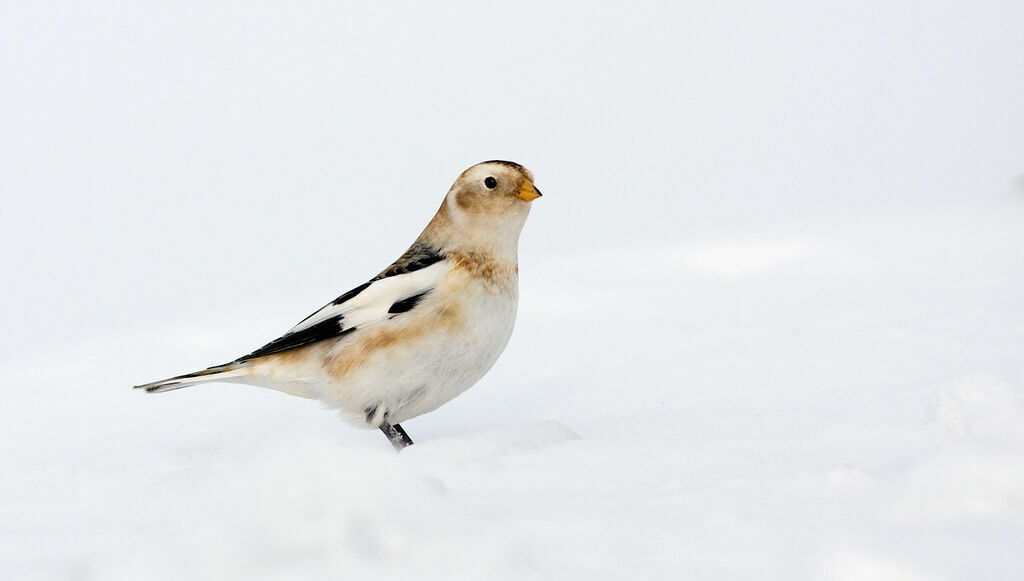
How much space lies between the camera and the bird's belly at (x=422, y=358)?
4.89 m

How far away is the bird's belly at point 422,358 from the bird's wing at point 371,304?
0.27 ft

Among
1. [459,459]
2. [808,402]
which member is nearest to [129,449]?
[459,459]

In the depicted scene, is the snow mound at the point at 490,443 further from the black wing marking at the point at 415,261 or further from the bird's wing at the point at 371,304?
the black wing marking at the point at 415,261

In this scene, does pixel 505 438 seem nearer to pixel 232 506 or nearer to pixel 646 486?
pixel 646 486

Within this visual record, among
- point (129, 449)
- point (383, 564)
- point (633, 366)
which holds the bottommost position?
point (633, 366)

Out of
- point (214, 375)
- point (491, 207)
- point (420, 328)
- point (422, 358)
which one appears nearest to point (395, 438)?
point (422, 358)

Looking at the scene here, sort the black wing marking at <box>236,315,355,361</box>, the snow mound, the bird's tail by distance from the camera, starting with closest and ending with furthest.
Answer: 1. the snow mound
2. the black wing marking at <box>236,315,355,361</box>
3. the bird's tail

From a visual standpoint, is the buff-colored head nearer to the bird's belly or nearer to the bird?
the bird

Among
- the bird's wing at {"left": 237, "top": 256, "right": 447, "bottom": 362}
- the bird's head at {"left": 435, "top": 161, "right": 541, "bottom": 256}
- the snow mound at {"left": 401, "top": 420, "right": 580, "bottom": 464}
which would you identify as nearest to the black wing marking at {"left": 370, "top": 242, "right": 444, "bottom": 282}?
the bird's wing at {"left": 237, "top": 256, "right": 447, "bottom": 362}

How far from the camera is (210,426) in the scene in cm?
605

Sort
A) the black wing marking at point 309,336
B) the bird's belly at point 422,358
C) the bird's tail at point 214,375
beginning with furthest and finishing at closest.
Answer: the bird's tail at point 214,375 < the black wing marking at point 309,336 < the bird's belly at point 422,358

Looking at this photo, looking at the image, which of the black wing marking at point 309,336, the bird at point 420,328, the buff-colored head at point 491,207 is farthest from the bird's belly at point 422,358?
the buff-colored head at point 491,207

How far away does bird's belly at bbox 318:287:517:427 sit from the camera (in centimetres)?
489

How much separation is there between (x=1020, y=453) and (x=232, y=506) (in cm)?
256
